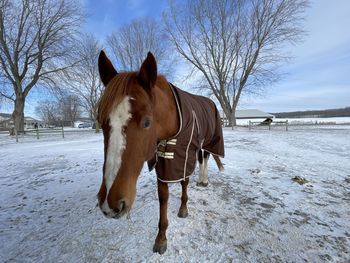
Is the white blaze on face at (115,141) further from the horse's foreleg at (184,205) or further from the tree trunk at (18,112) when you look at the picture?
the tree trunk at (18,112)

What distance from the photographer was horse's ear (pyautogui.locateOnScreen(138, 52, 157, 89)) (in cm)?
130

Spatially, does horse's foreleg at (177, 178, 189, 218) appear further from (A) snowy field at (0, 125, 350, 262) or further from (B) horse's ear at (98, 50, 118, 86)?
(B) horse's ear at (98, 50, 118, 86)

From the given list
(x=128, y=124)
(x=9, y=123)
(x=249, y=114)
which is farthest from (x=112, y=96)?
(x=249, y=114)

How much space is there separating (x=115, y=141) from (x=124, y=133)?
0.07 m

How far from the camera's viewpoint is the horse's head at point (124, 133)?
1.14 metres

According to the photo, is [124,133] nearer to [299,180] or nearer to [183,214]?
[183,214]

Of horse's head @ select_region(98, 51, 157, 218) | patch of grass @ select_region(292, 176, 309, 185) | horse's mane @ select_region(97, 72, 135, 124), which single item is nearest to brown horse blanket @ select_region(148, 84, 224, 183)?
horse's head @ select_region(98, 51, 157, 218)

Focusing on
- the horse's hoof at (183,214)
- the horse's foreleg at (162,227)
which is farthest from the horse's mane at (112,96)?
the horse's hoof at (183,214)

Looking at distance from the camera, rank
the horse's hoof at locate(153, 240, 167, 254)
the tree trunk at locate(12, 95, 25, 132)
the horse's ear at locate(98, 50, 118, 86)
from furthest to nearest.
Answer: the tree trunk at locate(12, 95, 25, 132), the horse's hoof at locate(153, 240, 167, 254), the horse's ear at locate(98, 50, 118, 86)

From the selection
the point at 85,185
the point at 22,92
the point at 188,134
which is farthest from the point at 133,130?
the point at 22,92

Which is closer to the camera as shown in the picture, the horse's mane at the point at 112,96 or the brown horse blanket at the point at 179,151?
the horse's mane at the point at 112,96

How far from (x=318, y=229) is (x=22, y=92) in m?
22.4

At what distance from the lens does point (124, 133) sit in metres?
1.19

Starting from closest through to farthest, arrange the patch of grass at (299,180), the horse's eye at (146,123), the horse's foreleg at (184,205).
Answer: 1. the horse's eye at (146,123)
2. the horse's foreleg at (184,205)
3. the patch of grass at (299,180)
